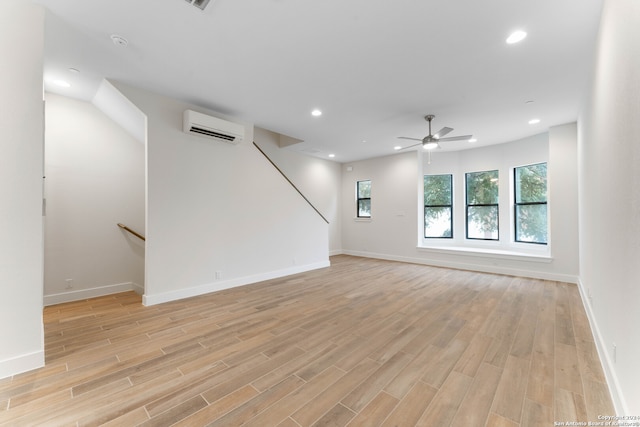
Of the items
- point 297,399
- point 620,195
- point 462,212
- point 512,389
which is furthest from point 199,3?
point 462,212

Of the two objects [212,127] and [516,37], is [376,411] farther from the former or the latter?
[212,127]

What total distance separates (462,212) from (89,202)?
820cm

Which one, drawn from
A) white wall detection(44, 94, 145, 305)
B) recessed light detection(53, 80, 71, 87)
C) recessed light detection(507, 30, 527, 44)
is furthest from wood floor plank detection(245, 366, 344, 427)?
recessed light detection(53, 80, 71, 87)

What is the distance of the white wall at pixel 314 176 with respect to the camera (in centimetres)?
657

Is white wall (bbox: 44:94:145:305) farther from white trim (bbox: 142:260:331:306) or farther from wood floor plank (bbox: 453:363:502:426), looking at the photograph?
wood floor plank (bbox: 453:363:502:426)

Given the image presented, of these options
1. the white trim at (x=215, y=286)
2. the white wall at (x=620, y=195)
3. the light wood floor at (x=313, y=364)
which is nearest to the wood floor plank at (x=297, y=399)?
the light wood floor at (x=313, y=364)

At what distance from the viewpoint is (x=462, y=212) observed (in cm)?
700

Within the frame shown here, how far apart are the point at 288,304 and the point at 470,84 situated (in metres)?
3.92

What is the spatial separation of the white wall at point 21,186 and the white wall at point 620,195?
13.2ft

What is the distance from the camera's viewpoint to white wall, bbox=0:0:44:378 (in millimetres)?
1992

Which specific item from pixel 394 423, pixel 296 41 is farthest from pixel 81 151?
pixel 394 423

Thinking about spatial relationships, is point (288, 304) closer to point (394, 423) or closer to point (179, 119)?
point (394, 423)

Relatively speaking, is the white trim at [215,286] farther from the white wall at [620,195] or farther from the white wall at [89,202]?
the white wall at [620,195]

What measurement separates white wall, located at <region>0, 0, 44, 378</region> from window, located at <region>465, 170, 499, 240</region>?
318 inches
